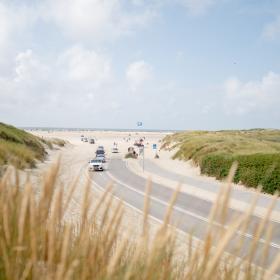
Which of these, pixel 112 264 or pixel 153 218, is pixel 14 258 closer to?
pixel 112 264

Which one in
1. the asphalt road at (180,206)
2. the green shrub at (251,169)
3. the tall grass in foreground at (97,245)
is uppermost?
the tall grass in foreground at (97,245)

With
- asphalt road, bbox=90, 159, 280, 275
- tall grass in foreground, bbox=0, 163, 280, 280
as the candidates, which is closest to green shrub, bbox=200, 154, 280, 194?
asphalt road, bbox=90, 159, 280, 275

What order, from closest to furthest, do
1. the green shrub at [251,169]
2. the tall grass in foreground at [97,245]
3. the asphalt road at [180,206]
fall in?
the tall grass in foreground at [97,245] → the asphalt road at [180,206] → the green shrub at [251,169]

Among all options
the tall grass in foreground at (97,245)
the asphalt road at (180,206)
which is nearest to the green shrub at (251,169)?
the asphalt road at (180,206)

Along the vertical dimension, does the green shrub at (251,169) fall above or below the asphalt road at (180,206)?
above

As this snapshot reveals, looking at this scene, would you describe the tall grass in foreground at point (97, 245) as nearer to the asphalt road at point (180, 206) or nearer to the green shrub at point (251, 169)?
the asphalt road at point (180, 206)

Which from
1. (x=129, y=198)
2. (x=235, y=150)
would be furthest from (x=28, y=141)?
(x=129, y=198)

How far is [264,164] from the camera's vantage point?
2550 centimetres

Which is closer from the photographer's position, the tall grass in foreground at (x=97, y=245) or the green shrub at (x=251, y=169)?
the tall grass in foreground at (x=97, y=245)

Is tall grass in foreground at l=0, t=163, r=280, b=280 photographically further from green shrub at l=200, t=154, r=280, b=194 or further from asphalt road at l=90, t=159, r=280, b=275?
green shrub at l=200, t=154, r=280, b=194

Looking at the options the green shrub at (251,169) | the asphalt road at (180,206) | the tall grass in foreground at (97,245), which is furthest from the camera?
the green shrub at (251,169)

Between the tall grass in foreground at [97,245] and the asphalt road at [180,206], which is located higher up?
the tall grass in foreground at [97,245]

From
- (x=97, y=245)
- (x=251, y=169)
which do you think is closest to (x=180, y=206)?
(x=251, y=169)

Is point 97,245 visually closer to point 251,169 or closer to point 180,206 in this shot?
point 180,206
